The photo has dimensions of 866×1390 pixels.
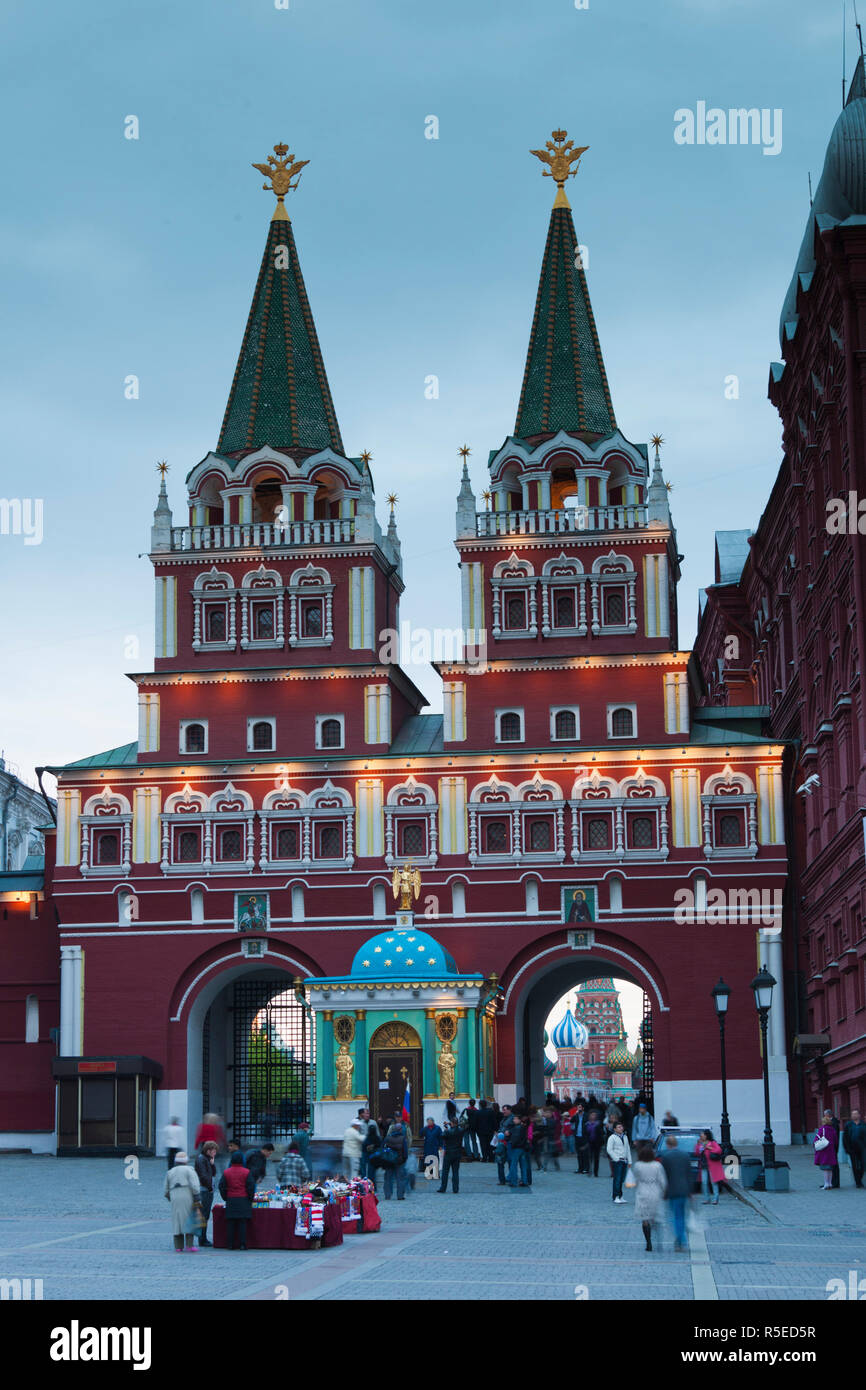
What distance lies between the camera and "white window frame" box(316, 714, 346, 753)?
59375 mm

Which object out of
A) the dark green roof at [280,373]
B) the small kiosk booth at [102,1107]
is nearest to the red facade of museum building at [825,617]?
the dark green roof at [280,373]

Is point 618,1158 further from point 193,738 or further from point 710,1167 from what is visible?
point 193,738

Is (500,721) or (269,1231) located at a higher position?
(500,721)

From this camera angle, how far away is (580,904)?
56.7 meters

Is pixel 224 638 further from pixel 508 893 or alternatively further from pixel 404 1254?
pixel 404 1254

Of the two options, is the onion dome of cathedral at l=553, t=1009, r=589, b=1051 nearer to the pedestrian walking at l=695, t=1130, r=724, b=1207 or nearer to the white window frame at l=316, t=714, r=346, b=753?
the white window frame at l=316, t=714, r=346, b=753

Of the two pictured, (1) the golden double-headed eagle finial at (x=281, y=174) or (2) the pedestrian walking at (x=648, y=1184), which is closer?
(2) the pedestrian walking at (x=648, y=1184)

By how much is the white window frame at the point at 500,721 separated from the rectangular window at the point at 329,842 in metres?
5.67

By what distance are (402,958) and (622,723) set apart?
10.7 meters

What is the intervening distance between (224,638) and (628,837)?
14.4 meters

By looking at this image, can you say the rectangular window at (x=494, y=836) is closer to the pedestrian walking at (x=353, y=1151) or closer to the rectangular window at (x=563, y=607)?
the rectangular window at (x=563, y=607)

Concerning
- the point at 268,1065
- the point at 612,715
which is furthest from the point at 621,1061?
the point at 612,715

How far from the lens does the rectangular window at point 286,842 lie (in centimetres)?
5841
